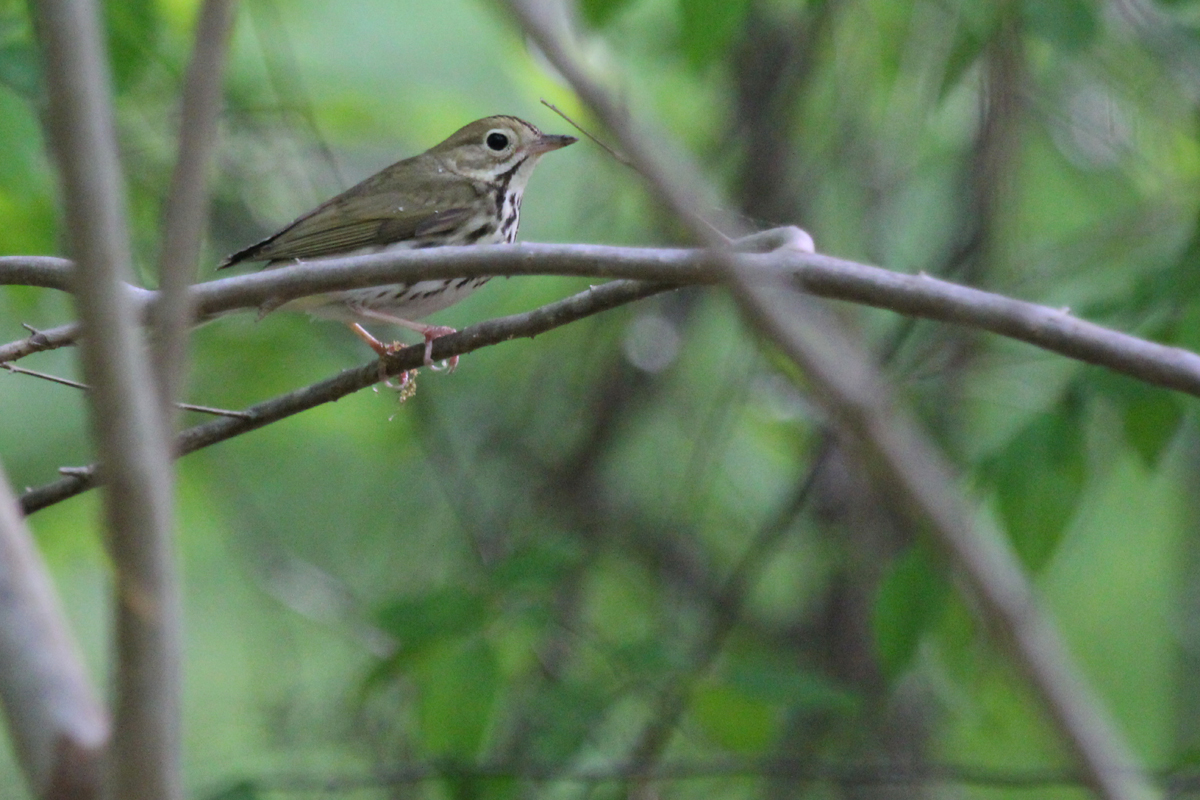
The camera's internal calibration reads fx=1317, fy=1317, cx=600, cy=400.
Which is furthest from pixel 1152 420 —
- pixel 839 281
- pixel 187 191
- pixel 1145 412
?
pixel 187 191

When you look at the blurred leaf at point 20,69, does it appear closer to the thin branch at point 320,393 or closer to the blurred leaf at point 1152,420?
the thin branch at point 320,393

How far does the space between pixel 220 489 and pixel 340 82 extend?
86.6 inches

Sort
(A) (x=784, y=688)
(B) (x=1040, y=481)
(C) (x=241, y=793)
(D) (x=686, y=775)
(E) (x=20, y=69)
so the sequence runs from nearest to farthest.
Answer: (B) (x=1040, y=481) → (C) (x=241, y=793) → (E) (x=20, y=69) → (A) (x=784, y=688) → (D) (x=686, y=775)

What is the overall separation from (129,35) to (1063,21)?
2.63m

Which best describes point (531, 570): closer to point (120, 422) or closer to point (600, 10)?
point (600, 10)

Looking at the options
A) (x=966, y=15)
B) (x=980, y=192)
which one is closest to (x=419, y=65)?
(x=980, y=192)

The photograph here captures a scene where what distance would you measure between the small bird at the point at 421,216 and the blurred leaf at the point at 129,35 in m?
0.62

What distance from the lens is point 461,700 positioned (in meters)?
3.32

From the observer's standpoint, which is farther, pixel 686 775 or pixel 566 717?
pixel 686 775

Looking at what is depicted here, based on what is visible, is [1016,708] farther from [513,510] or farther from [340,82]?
[340,82]

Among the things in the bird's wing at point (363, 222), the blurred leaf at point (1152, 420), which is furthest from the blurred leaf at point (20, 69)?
the blurred leaf at point (1152, 420)

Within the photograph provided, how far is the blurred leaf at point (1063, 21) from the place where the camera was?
12.1 feet

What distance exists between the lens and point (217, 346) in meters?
5.63

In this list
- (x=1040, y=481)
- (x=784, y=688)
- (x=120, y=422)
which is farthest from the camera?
(x=784, y=688)
